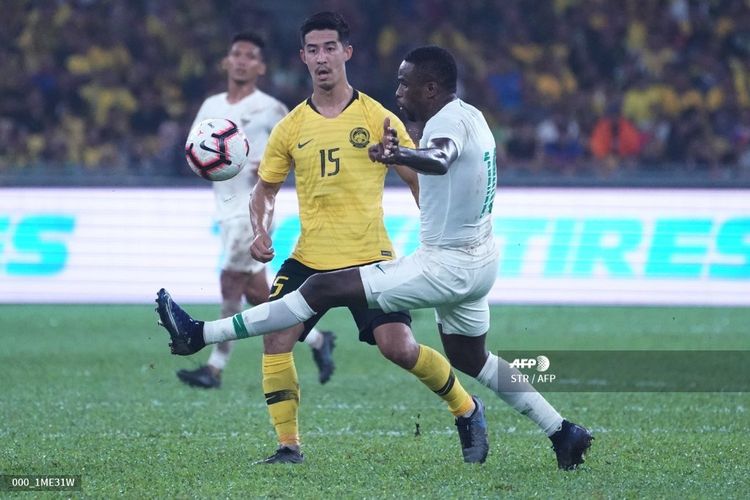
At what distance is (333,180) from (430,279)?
3.07ft

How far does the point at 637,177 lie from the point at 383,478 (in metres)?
9.32

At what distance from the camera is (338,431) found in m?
7.51

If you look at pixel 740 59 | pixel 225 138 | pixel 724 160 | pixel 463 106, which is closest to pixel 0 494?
pixel 225 138

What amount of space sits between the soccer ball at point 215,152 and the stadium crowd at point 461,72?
31.6 ft

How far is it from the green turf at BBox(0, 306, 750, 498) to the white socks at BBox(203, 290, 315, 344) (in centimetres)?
65

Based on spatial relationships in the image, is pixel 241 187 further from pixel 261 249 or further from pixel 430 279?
pixel 430 279

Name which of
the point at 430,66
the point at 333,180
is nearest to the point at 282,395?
the point at 333,180

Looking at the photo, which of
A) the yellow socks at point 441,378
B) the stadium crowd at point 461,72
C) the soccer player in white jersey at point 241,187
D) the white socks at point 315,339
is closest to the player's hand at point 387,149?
the yellow socks at point 441,378

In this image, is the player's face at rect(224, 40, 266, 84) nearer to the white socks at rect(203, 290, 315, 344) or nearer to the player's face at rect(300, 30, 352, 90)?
the player's face at rect(300, 30, 352, 90)

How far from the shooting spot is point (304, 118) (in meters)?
6.75

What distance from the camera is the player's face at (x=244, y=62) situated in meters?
9.81

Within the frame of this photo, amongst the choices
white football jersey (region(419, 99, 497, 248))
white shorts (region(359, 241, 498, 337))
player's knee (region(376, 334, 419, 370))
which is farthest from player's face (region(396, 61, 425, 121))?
player's knee (region(376, 334, 419, 370))

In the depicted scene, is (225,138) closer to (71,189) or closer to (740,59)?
(71,189)

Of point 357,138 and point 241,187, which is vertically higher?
point 357,138
